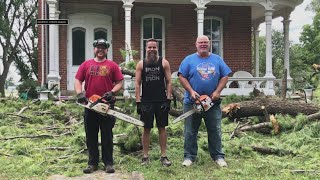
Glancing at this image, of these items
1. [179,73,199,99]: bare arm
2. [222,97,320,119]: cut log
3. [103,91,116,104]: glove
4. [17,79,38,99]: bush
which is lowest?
[222,97,320,119]: cut log

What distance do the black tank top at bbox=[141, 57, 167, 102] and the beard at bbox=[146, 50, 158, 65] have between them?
0.04 m

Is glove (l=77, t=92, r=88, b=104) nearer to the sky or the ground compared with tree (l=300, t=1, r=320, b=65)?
nearer to the ground

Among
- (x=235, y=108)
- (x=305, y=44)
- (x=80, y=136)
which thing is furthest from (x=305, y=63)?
(x=80, y=136)

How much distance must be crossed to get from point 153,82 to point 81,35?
10659 mm

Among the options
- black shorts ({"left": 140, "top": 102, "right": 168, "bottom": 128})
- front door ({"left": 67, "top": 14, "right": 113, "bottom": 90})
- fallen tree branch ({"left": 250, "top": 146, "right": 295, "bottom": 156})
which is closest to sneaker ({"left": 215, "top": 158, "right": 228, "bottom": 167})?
black shorts ({"left": 140, "top": 102, "right": 168, "bottom": 128})

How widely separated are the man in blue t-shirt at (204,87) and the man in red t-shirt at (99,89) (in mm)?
1021

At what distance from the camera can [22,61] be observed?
35375 millimetres

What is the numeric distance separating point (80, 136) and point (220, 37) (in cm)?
1116

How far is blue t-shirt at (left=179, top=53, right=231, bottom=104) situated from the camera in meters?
6.33

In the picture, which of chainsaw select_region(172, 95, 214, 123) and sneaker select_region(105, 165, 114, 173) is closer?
sneaker select_region(105, 165, 114, 173)

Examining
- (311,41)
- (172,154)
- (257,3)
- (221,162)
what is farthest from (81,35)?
(311,41)

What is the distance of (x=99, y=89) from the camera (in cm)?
612

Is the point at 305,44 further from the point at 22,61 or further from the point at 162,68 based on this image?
the point at 162,68

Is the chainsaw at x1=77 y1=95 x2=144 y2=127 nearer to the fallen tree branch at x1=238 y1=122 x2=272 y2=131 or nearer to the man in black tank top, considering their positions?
the man in black tank top
